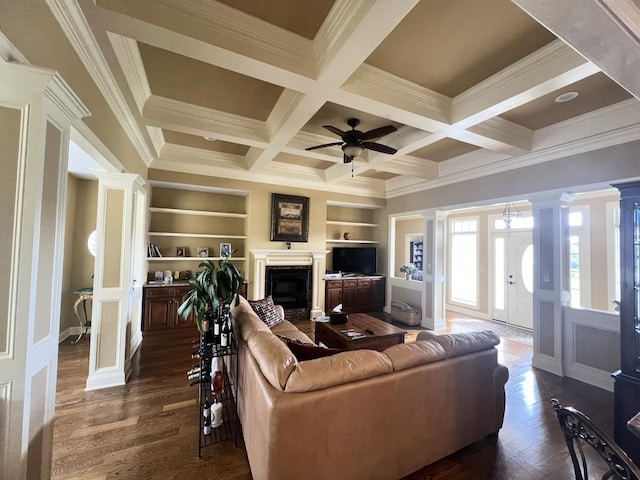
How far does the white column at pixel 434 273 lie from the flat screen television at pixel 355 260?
4.69ft

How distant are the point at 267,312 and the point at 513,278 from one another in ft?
17.5

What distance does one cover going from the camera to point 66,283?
418cm

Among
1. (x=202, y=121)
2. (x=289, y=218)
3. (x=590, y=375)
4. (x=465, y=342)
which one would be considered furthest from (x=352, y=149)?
(x=590, y=375)

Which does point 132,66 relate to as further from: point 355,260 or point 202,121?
point 355,260

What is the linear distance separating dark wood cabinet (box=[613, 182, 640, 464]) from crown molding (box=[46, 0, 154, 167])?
13.1 feet

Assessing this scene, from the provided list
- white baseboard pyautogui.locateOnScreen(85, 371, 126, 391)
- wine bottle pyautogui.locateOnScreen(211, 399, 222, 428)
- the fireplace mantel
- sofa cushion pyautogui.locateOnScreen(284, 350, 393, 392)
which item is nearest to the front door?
the fireplace mantel

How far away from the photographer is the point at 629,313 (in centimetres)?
214

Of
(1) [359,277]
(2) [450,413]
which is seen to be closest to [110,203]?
(2) [450,413]

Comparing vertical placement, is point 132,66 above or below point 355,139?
above

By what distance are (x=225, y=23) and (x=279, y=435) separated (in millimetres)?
2583

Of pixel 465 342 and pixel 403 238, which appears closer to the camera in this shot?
pixel 465 342

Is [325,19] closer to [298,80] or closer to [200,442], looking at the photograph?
[298,80]

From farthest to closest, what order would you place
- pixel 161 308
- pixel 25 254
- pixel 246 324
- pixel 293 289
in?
1. pixel 293 289
2. pixel 161 308
3. pixel 246 324
4. pixel 25 254

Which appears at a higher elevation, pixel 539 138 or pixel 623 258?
→ pixel 539 138
